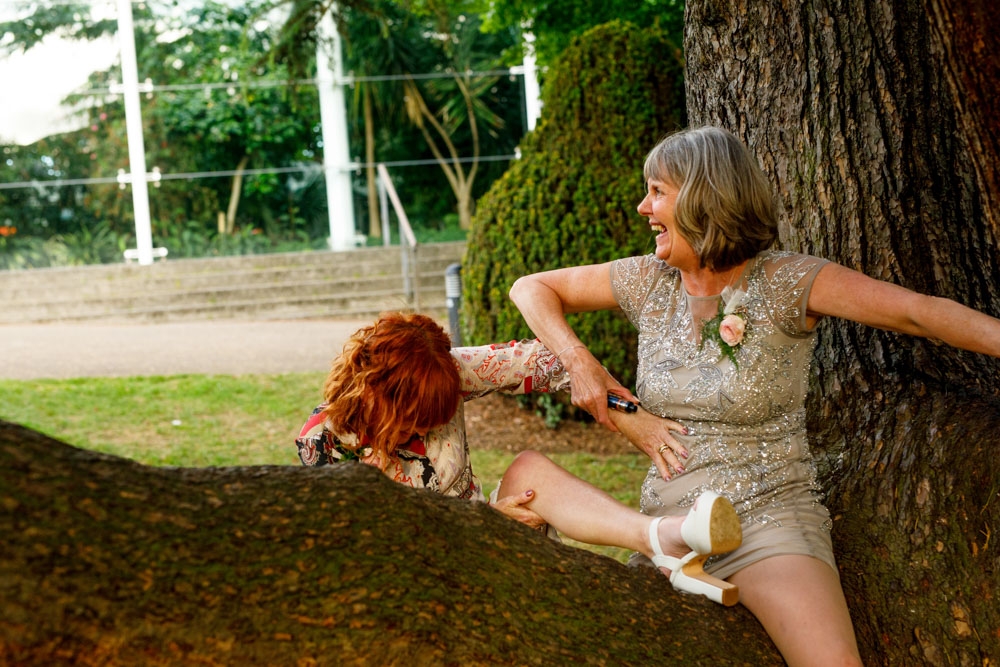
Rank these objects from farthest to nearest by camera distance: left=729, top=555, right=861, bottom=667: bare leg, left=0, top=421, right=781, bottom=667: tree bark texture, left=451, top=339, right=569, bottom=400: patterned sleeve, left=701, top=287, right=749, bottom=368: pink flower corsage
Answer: left=451, top=339, right=569, bottom=400: patterned sleeve → left=701, top=287, right=749, bottom=368: pink flower corsage → left=729, top=555, right=861, bottom=667: bare leg → left=0, top=421, right=781, bottom=667: tree bark texture

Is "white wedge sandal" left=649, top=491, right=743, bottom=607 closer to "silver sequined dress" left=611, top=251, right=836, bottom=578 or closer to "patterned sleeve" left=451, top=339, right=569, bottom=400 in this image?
"silver sequined dress" left=611, top=251, right=836, bottom=578

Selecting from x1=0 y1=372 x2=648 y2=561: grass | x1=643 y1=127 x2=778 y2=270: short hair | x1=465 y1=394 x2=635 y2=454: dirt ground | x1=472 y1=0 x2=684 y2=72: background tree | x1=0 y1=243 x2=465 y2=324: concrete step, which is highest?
x1=472 y1=0 x2=684 y2=72: background tree

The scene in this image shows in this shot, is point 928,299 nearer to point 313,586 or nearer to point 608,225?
point 313,586

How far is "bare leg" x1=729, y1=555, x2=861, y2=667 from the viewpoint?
2.18 m

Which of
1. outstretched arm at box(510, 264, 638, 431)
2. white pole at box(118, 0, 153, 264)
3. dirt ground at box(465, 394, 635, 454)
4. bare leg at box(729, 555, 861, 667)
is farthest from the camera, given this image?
white pole at box(118, 0, 153, 264)

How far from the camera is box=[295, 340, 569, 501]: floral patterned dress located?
111 inches

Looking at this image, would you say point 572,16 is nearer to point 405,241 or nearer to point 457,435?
point 405,241

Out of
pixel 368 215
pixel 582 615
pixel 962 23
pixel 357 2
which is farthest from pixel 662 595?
pixel 368 215

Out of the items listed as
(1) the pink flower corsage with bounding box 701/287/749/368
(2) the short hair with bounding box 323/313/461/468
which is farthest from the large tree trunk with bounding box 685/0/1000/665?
(2) the short hair with bounding box 323/313/461/468

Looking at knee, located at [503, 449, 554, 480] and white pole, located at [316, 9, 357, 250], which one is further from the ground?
white pole, located at [316, 9, 357, 250]

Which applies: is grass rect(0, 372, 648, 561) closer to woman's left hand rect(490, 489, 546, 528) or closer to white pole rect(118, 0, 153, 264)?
woman's left hand rect(490, 489, 546, 528)

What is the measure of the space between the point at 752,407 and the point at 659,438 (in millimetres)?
267

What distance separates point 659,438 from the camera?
8.91 feet

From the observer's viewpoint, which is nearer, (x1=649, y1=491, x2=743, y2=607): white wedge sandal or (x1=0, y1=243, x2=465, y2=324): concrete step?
(x1=649, y1=491, x2=743, y2=607): white wedge sandal
